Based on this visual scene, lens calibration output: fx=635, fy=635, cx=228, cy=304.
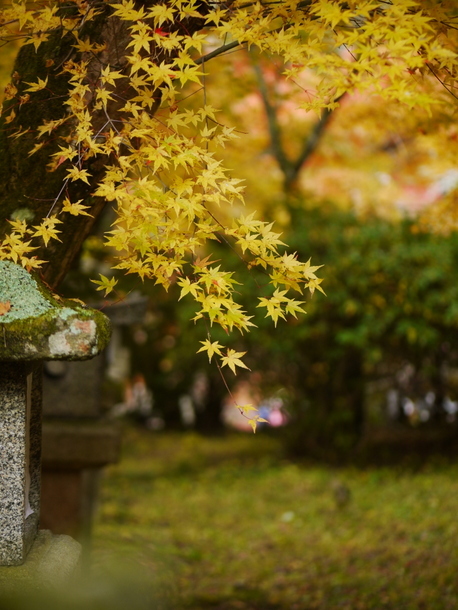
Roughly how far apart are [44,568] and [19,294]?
1.01 m

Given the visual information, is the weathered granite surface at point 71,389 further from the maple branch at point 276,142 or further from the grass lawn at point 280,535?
the maple branch at point 276,142

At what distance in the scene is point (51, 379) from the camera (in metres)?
5.64

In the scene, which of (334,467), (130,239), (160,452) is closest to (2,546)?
(130,239)

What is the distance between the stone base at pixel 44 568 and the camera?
2.25 metres

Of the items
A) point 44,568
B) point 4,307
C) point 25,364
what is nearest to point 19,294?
point 4,307

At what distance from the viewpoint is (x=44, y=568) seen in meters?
2.32

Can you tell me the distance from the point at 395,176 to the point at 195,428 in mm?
6708

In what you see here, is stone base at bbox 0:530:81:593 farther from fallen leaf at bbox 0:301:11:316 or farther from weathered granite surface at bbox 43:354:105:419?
weathered granite surface at bbox 43:354:105:419

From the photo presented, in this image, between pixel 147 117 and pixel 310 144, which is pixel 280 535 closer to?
pixel 147 117

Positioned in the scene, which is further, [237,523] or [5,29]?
[237,523]

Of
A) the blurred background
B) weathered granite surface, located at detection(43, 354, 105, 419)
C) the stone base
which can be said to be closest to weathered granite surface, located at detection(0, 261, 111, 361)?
the stone base

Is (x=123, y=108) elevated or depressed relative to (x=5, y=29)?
depressed

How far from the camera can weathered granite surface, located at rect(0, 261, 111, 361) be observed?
209 cm

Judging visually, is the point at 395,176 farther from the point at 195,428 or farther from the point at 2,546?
the point at 2,546
